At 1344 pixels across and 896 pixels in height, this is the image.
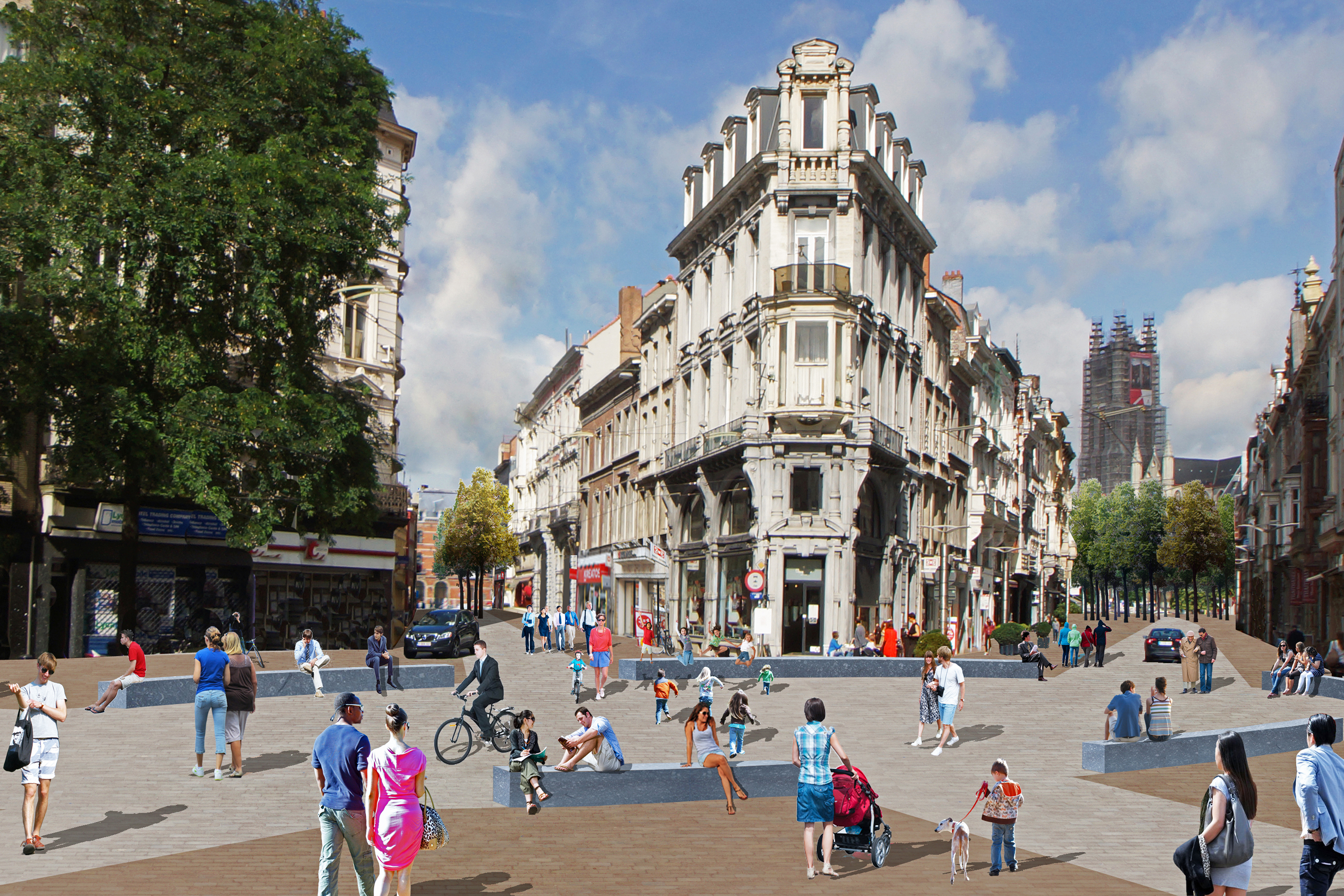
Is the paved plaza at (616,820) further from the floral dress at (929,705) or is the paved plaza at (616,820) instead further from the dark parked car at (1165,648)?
the dark parked car at (1165,648)

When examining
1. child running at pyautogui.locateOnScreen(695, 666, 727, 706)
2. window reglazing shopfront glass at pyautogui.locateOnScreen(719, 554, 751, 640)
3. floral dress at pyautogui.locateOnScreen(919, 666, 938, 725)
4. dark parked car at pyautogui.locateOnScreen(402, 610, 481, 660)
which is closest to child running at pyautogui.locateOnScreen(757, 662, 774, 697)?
child running at pyautogui.locateOnScreen(695, 666, 727, 706)

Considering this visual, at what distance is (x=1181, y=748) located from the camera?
677 inches

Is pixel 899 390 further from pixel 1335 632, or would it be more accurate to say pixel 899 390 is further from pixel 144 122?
pixel 144 122

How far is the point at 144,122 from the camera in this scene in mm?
28078

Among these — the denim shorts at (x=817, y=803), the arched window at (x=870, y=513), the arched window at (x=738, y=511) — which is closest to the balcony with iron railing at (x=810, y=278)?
the arched window at (x=738, y=511)

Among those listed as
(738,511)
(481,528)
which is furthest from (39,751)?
(481,528)

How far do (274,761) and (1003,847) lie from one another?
10.4 metres

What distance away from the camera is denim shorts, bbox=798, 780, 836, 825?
1015cm

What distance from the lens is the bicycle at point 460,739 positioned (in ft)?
55.2

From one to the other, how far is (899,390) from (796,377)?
25.5 ft

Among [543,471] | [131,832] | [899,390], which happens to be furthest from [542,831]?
[543,471]

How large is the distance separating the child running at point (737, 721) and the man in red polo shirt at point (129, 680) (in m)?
10.9

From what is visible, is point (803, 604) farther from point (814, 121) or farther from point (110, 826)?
point (110, 826)

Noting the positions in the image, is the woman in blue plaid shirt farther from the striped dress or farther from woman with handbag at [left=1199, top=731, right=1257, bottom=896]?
the striped dress
